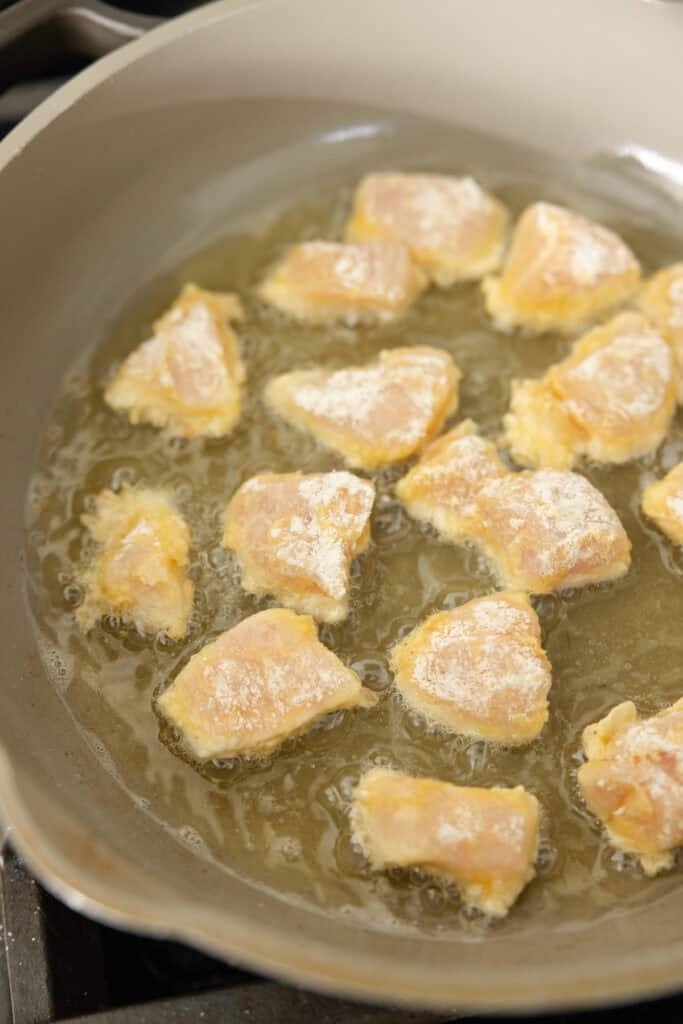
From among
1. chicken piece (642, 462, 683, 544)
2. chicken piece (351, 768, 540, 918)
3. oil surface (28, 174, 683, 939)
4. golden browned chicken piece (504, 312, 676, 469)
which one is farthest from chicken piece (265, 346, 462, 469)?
chicken piece (351, 768, 540, 918)

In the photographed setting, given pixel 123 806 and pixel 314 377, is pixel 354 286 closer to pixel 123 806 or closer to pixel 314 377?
pixel 314 377

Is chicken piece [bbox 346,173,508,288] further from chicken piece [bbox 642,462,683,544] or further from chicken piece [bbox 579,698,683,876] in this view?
chicken piece [bbox 579,698,683,876]

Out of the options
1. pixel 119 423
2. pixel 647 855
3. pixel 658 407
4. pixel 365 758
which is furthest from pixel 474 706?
pixel 119 423

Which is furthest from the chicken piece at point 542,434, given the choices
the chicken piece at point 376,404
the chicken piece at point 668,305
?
the chicken piece at point 668,305

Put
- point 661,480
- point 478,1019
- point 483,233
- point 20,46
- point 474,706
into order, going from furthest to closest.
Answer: point 483,233, point 20,46, point 661,480, point 474,706, point 478,1019

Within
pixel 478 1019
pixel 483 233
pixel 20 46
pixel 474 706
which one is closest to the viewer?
pixel 478 1019

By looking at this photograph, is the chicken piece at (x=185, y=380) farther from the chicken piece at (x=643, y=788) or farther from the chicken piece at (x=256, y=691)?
the chicken piece at (x=643, y=788)
